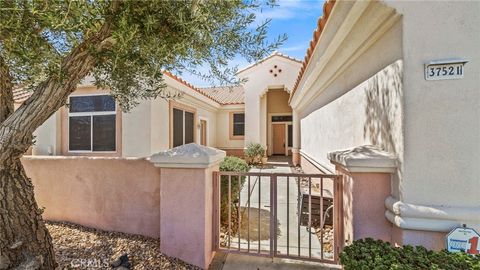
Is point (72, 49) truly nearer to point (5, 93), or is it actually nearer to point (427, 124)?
point (5, 93)

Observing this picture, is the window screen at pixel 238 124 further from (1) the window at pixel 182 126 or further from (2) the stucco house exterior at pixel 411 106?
(2) the stucco house exterior at pixel 411 106

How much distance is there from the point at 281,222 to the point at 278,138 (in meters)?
15.1

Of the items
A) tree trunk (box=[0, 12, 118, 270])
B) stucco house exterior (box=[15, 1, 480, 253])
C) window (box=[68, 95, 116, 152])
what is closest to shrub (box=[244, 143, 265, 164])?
window (box=[68, 95, 116, 152])

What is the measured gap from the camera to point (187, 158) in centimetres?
365

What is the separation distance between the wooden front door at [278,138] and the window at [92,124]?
1400 cm

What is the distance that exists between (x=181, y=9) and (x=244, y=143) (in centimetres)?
1528

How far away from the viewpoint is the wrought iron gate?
379 cm

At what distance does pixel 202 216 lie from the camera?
3.68 metres

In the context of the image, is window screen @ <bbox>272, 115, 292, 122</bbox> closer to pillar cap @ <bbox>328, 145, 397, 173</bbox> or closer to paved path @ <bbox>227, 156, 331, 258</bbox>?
paved path @ <bbox>227, 156, 331, 258</bbox>

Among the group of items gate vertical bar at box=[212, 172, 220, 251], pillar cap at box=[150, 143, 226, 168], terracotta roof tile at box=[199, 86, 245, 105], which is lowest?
gate vertical bar at box=[212, 172, 220, 251]

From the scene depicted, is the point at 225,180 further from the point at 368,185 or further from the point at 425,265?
the point at 425,265

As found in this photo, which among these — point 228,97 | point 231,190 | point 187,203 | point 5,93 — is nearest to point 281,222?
point 231,190

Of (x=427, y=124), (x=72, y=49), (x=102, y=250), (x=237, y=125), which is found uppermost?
(x=72, y=49)

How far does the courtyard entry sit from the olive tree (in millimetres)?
2017
